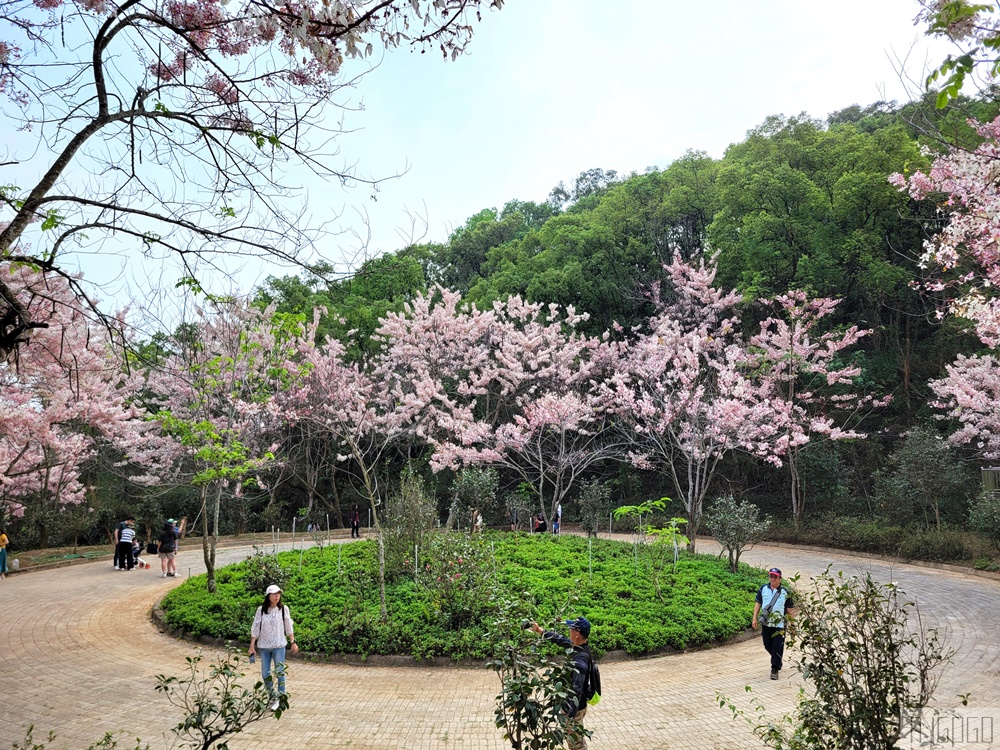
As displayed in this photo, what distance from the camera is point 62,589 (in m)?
13.9

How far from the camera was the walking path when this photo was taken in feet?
20.5

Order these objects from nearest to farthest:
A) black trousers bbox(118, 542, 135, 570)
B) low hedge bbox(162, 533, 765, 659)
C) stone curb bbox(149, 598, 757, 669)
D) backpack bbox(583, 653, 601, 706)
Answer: backpack bbox(583, 653, 601, 706) → stone curb bbox(149, 598, 757, 669) → low hedge bbox(162, 533, 765, 659) → black trousers bbox(118, 542, 135, 570)

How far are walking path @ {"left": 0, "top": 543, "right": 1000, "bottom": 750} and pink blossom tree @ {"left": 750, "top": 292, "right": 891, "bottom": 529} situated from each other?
400 inches

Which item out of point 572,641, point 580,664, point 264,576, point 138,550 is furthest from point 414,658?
point 138,550

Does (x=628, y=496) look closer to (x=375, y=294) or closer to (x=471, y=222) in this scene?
(x=375, y=294)

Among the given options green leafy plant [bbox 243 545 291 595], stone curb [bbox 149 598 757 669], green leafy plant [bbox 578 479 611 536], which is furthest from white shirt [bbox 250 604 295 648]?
green leafy plant [bbox 578 479 611 536]

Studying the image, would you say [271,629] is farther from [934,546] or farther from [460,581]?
[934,546]

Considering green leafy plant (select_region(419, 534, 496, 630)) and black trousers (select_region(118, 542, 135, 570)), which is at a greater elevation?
green leafy plant (select_region(419, 534, 496, 630))

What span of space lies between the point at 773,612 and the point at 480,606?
409 cm

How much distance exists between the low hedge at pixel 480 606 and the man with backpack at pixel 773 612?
1.53 metres

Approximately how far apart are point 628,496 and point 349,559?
1550 cm

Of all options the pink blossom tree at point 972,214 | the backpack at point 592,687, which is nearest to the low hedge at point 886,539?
the pink blossom tree at point 972,214

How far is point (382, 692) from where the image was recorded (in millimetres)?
7562

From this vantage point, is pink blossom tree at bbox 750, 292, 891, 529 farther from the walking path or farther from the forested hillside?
the walking path
